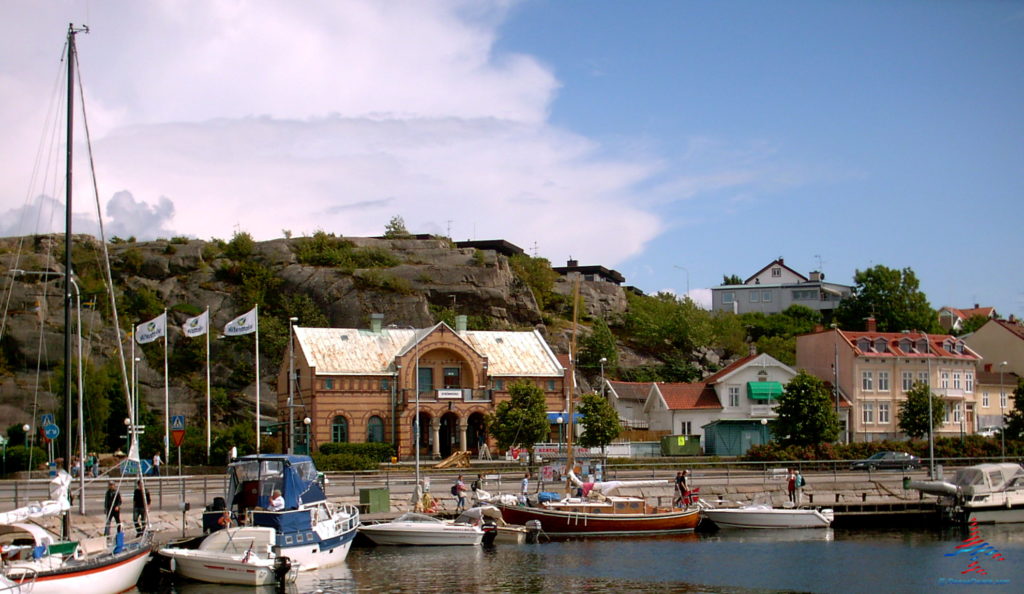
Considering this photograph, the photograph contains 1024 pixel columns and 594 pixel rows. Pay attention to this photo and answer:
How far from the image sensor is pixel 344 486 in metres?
48.3

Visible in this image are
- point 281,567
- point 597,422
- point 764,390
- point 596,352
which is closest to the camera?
point 281,567

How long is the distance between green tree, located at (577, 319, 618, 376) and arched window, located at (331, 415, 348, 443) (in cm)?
3528

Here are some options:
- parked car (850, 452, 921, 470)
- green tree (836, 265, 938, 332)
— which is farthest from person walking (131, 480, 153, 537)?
green tree (836, 265, 938, 332)

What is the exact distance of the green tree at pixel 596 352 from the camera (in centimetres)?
10100

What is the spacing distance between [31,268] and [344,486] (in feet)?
204

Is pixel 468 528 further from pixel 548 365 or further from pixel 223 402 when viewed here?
pixel 223 402

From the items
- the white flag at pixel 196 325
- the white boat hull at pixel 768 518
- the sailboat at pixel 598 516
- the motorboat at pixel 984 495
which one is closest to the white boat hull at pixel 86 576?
the sailboat at pixel 598 516

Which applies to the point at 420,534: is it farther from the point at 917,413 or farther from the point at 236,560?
the point at 917,413

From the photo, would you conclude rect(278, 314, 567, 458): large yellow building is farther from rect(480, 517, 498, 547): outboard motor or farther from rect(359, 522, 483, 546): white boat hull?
rect(359, 522, 483, 546): white boat hull

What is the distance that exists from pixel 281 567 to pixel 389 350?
44.2 m

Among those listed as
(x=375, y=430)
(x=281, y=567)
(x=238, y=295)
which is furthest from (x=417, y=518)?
(x=238, y=295)

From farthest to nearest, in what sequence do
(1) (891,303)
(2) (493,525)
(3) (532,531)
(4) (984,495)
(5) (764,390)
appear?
(1) (891,303) → (5) (764,390) → (4) (984,495) → (3) (532,531) → (2) (493,525)

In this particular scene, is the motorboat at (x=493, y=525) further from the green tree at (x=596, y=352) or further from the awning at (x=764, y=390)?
the green tree at (x=596, y=352)

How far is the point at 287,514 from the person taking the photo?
105 ft
